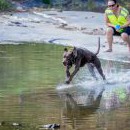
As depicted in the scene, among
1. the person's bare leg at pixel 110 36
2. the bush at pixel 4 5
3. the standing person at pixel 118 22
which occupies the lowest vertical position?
the bush at pixel 4 5

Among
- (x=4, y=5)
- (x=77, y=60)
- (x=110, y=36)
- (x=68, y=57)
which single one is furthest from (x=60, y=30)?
(x=68, y=57)

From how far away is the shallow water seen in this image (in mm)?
7062

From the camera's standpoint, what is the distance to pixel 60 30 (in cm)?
1816

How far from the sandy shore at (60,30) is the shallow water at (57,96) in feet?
6.47

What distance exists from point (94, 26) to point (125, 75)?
896 centimetres

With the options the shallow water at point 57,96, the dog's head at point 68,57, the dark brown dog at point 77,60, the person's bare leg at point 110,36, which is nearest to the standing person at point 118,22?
the person's bare leg at point 110,36

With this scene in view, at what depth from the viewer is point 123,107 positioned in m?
7.99

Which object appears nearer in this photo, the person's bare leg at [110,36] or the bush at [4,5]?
the person's bare leg at [110,36]

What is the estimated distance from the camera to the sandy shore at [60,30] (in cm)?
1491

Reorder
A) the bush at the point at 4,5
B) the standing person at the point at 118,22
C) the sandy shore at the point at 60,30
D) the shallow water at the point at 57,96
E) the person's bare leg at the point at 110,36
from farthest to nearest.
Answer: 1. the bush at the point at 4,5
2. the sandy shore at the point at 60,30
3. the person's bare leg at the point at 110,36
4. the standing person at the point at 118,22
5. the shallow water at the point at 57,96

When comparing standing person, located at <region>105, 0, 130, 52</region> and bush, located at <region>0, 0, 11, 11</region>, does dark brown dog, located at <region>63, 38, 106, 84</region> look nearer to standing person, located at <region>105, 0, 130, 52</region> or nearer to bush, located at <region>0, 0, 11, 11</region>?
standing person, located at <region>105, 0, 130, 52</region>

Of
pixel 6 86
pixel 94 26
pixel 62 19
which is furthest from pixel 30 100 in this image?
pixel 62 19

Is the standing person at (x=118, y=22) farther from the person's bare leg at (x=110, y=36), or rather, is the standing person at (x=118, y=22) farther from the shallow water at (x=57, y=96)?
the shallow water at (x=57, y=96)

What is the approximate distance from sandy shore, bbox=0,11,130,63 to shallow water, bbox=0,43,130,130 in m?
1.97
